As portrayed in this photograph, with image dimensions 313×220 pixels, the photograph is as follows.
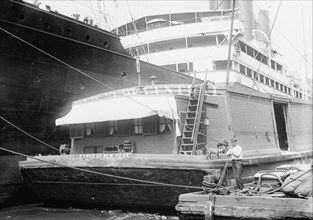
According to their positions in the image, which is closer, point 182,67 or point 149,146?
point 149,146

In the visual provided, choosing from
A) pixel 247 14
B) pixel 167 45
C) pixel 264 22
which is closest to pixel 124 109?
pixel 167 45

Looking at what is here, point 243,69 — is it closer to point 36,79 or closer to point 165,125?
point 165,125

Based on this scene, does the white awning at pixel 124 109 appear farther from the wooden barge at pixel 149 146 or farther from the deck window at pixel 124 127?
the deck window at pixel 124 127

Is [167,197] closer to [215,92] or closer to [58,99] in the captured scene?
[215,92]

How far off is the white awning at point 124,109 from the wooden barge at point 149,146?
0.03 metres

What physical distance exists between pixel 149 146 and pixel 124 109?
127 cm

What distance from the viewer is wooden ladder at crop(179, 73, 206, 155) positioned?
8734mm

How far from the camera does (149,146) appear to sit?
941cm

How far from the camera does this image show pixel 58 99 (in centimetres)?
1219

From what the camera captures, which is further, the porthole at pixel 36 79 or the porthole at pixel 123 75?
the porthole at pixel 123 75

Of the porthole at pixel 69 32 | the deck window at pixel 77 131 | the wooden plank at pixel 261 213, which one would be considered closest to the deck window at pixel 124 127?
the deck window at pixel 77 131

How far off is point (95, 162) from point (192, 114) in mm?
2996

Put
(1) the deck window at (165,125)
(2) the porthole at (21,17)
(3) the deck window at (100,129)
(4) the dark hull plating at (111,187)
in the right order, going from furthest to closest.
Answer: (2) the porthole at (21,17) < (3) the deck window at (100,129) < (1) the deck window at (165,125) < (4) the dark hull plating at (111,187)

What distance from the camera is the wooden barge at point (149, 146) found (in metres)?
8.11
